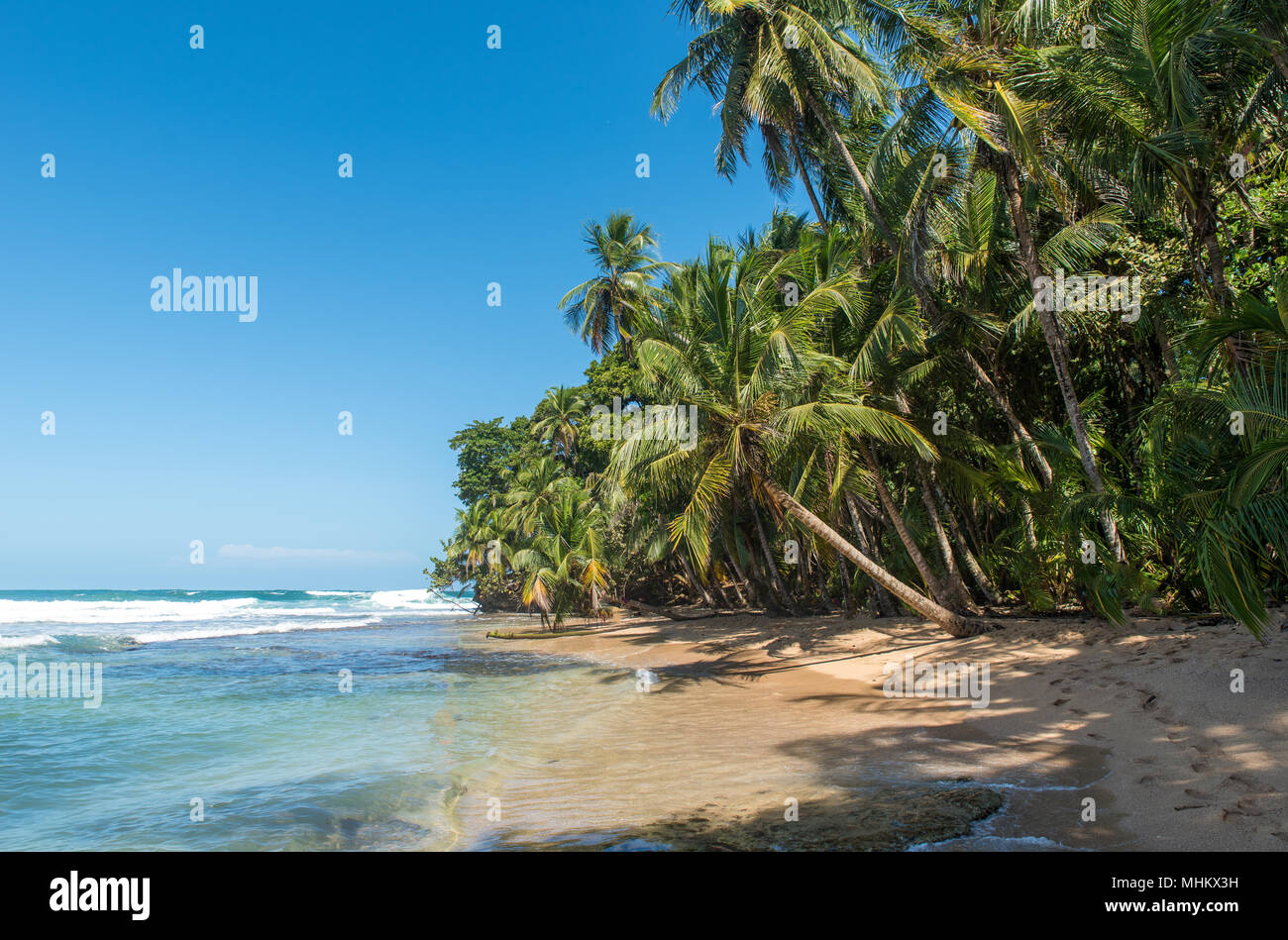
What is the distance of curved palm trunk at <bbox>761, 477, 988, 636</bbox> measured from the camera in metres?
11.9

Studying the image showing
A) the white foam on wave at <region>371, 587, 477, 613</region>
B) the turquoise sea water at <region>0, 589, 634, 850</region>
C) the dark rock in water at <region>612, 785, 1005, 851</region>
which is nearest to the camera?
the dark rock in water at <region>612, 785, 1005, 851</region>

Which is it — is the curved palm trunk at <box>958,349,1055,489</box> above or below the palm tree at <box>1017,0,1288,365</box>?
below

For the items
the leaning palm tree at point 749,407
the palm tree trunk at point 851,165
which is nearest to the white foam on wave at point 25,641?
the leaning palm tree at point 749,407

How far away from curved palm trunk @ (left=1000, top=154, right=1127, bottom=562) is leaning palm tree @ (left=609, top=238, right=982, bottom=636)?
83.1 inches

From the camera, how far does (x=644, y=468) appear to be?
503 inches

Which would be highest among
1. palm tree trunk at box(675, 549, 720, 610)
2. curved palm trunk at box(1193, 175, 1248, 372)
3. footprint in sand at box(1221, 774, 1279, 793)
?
curved palm trunk at box(1193, 175, 1248, 372)

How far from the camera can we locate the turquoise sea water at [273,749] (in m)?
6.03

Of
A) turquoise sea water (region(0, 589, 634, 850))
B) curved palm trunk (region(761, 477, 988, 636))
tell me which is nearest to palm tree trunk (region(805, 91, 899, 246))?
curved palm trunk (region(761, 477, 988, 636))

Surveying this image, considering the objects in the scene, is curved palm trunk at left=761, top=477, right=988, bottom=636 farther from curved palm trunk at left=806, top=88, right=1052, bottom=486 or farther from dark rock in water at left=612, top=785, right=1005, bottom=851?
dark rock in water at left=612, top=785, right=1005, bottom=851

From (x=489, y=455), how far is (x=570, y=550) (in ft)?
98.5

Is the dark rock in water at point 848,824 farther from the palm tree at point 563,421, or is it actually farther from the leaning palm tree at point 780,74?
the palm tree at point 563,421

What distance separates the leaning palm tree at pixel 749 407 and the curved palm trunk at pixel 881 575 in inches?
0.9

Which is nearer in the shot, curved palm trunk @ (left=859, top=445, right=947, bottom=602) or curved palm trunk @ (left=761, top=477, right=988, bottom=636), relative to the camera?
curved palm trunk @ (left=761, top=477, right=988, bottom=636)
